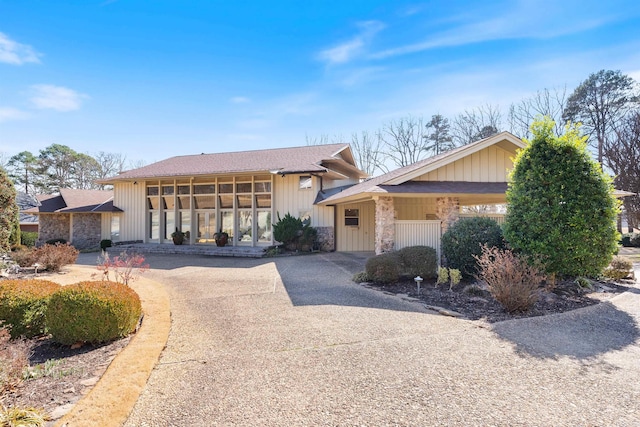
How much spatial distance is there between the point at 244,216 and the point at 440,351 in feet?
49.6

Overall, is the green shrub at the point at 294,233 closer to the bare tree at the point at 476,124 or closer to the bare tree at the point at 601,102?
the bare tree at the point at 476,124

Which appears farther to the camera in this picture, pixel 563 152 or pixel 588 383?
pixel 563 152

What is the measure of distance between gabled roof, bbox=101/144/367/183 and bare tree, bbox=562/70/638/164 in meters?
20.9

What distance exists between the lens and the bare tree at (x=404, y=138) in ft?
114

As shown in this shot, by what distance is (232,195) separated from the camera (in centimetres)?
1820

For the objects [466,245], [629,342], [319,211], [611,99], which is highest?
[611,99]

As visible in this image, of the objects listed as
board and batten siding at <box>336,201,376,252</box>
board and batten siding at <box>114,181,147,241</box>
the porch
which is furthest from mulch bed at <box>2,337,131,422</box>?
board and batten siding at <box>114,181,147,241</box>

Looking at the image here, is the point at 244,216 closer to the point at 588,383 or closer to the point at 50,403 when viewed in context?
the point at 50,403

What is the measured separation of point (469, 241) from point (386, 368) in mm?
5708

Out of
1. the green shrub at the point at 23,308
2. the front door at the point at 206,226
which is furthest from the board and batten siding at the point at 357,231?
the green shrub at the point at 23,308

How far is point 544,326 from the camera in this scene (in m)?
5.31

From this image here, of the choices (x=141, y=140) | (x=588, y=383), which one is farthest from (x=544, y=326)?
(x=141, y=140)

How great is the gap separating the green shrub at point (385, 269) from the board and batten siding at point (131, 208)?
A: 16.6 meters

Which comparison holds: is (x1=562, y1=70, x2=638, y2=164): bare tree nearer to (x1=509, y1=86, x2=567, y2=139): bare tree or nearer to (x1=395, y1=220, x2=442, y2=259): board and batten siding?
(x1=509, y1=86, x2=567, y2=139): bare tree
